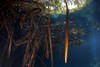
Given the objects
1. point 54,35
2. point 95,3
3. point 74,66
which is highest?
point 95,3

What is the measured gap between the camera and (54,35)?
4645mm

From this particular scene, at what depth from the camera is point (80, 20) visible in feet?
30.5

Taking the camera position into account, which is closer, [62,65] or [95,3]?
[95,3]

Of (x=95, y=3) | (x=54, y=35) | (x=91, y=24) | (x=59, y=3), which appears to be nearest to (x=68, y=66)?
(x=91, y=24)

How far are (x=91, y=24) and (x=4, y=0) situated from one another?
391 inches

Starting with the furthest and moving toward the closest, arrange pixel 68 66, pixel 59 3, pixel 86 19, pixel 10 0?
pixel 68 66, pixel 86 19, pixel 59 3, pixel 10 0

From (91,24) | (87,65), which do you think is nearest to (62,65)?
(87,65)

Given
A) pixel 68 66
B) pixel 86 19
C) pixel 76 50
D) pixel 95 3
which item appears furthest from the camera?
pixel 76 50

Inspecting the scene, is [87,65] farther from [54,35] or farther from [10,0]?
[10,0]

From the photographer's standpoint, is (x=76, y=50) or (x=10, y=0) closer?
(x=10, y=0)

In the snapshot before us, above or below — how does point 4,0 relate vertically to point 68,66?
above

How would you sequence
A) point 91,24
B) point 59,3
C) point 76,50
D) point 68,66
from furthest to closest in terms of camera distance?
1. point 76,50
2. point 68,66
3. point 91,24
4. point 59,3

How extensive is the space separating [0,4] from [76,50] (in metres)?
29.2

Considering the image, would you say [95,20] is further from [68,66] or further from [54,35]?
[68,66]
